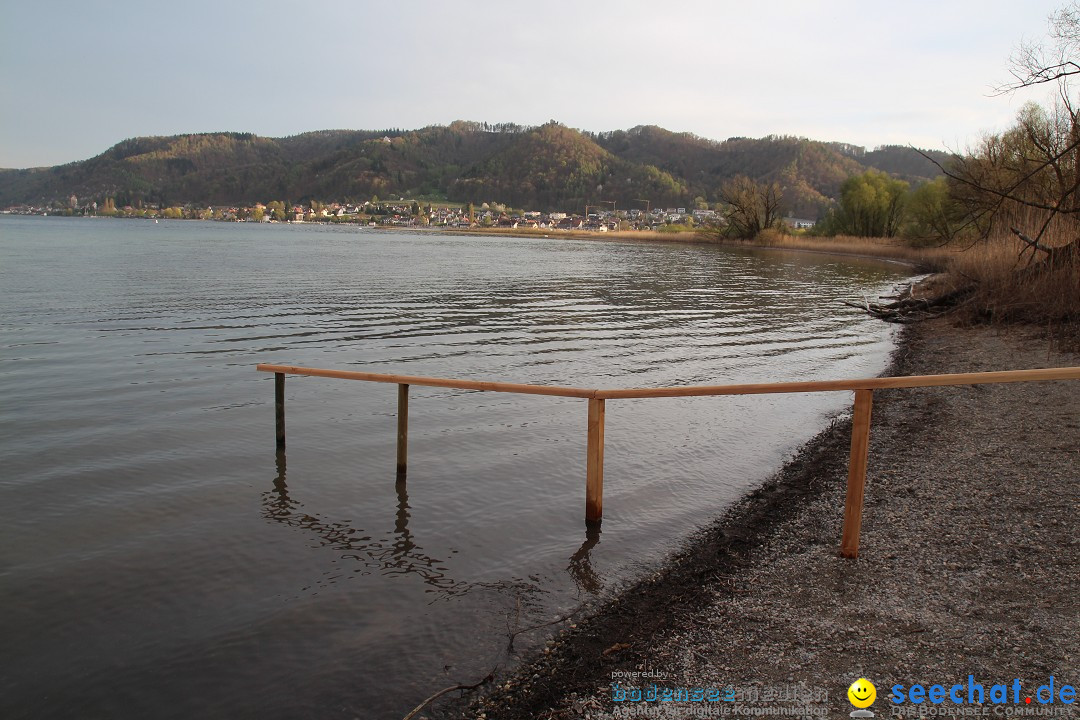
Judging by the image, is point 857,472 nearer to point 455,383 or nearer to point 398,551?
point 455,383

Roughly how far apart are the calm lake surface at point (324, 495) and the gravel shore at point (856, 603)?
614 millimetres

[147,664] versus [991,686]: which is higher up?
[991,686]

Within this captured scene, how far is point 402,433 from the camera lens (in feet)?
30.8

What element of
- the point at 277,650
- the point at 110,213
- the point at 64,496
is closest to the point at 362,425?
the point at 64,496

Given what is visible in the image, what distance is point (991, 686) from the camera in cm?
439

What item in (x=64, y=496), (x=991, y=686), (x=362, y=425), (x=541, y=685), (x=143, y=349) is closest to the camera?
(x=991, y=686)

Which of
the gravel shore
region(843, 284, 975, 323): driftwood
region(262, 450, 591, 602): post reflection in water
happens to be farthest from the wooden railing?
region(843, 284, 975, 323): driftwood

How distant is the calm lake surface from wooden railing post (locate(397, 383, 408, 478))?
0.24 meters

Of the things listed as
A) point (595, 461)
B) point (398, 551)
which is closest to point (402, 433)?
point (398, 551)

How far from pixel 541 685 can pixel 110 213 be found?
230 m

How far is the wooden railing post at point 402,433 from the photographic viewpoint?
9102 mm

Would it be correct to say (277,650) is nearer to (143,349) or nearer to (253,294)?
(143,349)

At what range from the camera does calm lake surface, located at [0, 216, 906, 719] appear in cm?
545

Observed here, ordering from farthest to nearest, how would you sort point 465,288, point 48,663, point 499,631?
point 465,288, point 499,631, point 48,663
